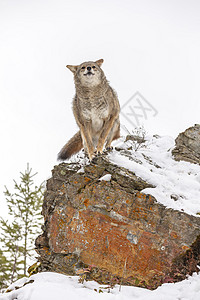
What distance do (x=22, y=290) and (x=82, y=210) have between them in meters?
2.07

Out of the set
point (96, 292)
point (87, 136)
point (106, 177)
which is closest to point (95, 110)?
point (87, 136)

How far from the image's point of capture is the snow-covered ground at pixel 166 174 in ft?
20.1

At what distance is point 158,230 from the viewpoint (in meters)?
5.80

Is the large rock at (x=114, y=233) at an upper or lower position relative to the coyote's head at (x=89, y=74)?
lower

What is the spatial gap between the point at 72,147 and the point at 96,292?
5.31m

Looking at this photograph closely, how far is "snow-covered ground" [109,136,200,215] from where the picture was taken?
614cm

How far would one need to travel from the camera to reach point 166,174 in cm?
720

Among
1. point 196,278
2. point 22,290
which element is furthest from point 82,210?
point 196,278

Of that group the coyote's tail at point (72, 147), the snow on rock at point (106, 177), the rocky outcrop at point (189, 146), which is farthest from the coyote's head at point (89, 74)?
the snow on rock at point (106, 177)

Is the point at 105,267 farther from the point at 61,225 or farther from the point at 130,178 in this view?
the point at 130,178

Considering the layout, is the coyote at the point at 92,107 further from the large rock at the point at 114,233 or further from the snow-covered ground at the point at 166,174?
the large rock at the point at 114,233

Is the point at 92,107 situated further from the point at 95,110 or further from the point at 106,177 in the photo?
the point at 106,177

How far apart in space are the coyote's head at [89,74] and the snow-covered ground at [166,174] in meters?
2.08

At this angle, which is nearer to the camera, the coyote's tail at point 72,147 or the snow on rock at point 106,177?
the snow on rock at point 106,177
